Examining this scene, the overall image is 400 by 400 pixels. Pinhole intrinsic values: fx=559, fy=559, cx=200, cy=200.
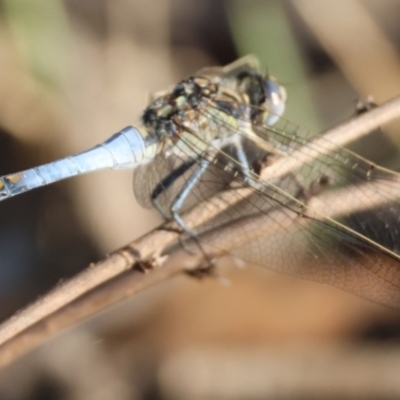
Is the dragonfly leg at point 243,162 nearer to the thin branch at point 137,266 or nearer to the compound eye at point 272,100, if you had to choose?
the thin branch at point 137,266

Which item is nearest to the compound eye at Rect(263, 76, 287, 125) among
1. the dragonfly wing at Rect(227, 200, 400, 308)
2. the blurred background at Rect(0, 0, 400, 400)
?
the blurred background at Rect(0, 0, 400, 400)

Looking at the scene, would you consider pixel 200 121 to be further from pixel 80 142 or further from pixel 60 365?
pixel 60 365

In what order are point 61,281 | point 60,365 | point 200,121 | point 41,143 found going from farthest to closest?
point 41,143 → point 200,121 → point 60,365 → point 61,281

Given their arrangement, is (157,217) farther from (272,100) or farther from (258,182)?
(258,182)

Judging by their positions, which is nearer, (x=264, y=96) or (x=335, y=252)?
(x=335, y=252)

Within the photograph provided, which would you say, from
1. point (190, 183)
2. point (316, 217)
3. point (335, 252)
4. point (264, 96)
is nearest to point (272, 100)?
point (264, 96)

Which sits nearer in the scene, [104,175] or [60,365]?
[60,365]

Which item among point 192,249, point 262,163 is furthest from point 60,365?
point 262,163

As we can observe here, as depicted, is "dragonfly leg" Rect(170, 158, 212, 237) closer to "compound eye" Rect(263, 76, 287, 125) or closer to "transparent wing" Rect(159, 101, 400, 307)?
"transparent wing" Rect(159, 101, 400, 307)
